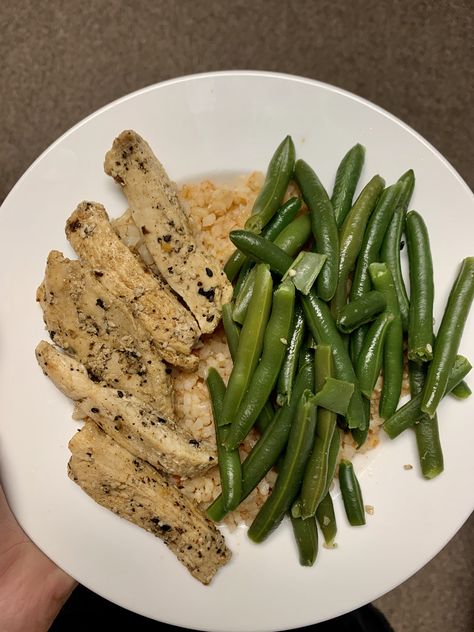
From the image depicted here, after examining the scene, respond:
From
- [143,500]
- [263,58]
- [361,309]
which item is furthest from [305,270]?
[263,58]

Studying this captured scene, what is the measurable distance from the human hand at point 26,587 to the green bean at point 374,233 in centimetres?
180

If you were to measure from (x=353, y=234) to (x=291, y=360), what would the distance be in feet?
1.82

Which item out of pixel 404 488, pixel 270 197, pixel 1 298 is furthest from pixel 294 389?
pixel 1 298

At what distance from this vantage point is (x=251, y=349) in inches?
87.9

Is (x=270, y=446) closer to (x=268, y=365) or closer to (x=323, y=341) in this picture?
(x=268, y=365)

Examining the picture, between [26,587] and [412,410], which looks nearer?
[412,410]

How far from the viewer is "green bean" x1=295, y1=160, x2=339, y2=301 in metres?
2.26

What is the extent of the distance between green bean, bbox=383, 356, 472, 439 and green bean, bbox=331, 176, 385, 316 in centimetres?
46

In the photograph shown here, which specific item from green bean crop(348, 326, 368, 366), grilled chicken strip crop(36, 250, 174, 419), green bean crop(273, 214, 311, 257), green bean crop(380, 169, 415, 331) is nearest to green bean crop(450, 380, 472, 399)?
green bean crop(380, 169, 415, 331)

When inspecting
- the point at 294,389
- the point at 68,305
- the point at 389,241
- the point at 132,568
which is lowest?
the point at 132,568

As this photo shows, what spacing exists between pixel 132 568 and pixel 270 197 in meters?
1.56

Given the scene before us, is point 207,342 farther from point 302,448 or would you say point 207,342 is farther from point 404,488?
point 404,488

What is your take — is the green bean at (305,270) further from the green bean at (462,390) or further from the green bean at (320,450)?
the green bean at (462,390)

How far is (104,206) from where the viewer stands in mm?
2465
